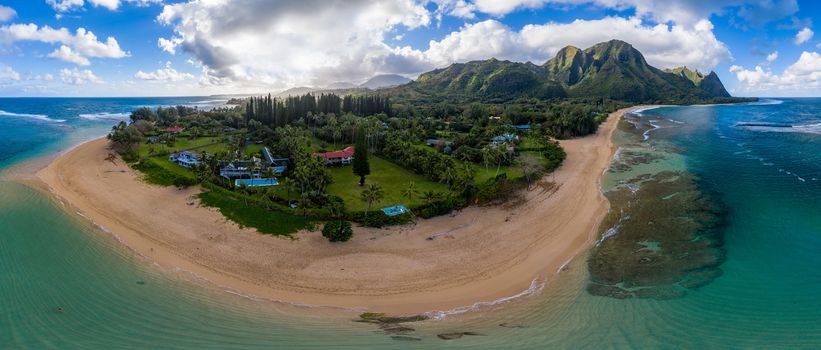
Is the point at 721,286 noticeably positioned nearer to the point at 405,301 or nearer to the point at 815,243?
the point at 815,243

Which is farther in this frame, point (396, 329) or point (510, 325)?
point (510, 325)

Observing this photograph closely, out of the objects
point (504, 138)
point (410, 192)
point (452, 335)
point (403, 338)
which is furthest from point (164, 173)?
point (504, 138)

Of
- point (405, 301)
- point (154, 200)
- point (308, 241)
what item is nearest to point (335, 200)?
point (308, 241)

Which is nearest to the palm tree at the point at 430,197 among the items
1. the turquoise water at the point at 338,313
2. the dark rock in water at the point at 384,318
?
the turquoise water at the point at 338,313

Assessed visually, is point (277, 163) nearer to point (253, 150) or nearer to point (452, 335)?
point (253, 150)

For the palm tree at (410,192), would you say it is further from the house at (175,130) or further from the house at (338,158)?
the house at (175,130)
